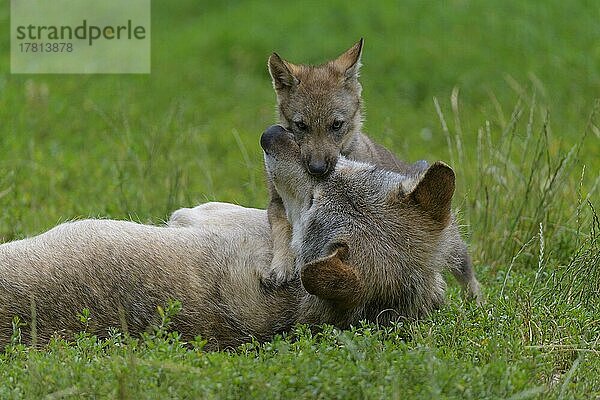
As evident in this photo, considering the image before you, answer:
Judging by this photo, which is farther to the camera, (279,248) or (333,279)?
(279,248)

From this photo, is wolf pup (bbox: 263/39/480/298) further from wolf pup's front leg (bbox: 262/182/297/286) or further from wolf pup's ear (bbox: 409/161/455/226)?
wolf pup's ear (bbox: 409/161/455/226)

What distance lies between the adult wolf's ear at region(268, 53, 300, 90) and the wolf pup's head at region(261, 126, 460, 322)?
5.87ft

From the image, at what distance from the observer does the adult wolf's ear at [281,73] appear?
324 inches

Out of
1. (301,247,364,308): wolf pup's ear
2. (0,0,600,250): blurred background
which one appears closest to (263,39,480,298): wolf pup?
(301,247,364,308): wolf pup's ear

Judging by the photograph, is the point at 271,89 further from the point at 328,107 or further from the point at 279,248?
the point at 279,248

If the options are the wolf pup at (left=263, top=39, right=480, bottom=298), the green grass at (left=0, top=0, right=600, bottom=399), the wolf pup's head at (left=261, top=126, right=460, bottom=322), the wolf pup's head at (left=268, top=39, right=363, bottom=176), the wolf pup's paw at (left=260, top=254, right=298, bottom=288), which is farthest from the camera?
the wolf pup's head at (left=268, top=39, right=363, bottom=176)

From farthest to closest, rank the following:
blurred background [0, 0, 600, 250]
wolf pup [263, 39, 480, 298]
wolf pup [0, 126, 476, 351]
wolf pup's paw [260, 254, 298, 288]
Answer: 1. blurred background [0, 0, 600, 250]
2. wolf pup [263, 39, 480, 298]
3. wolf pup's paw [260, 254, 298, 288]
4. wolf pup [0, 126, 476, 351]

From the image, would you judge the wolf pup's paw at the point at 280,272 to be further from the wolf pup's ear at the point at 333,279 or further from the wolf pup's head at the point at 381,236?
the wolf pup's ear at the point at 333,279

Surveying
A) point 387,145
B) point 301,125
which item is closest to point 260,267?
point 301,125

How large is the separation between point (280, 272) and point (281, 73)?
7.28 feet

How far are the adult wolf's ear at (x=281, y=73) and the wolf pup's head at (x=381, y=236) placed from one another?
5.87 ft

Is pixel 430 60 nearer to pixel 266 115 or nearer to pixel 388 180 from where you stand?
pixel 266 115

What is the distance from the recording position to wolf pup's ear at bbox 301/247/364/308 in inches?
222

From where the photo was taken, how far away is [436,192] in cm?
613
